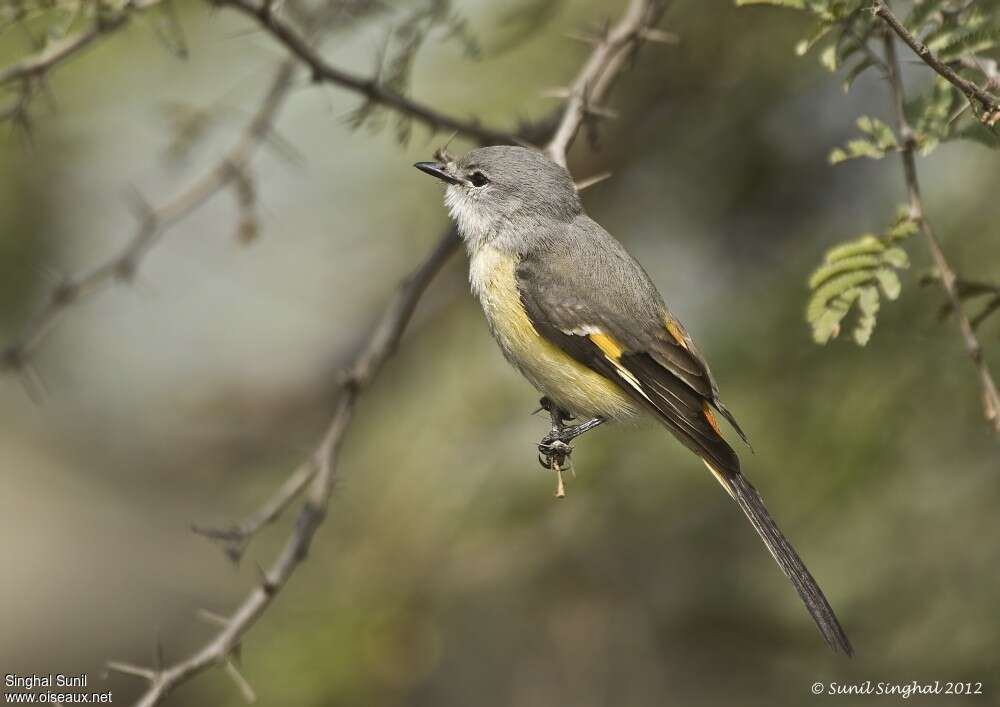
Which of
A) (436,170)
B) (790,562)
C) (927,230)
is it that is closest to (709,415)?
(790,562)

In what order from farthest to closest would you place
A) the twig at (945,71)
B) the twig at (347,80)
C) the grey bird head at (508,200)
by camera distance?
the grey bird head at (508,200) < the twig at (347,80) < the twig at (945,71)

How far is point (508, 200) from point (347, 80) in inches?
36.1

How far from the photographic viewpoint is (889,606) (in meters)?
4.21

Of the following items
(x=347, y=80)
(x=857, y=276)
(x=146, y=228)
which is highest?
(x=347, y=80)

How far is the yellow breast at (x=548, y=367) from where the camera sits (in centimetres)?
384

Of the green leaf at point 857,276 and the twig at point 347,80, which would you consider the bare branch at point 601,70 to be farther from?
the green leaf at point 857,276

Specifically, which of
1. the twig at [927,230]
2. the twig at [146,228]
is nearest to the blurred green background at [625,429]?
the twig at [146,228]

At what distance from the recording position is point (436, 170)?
429cm

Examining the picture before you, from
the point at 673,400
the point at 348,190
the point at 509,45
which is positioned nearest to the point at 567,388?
the point at 673,400

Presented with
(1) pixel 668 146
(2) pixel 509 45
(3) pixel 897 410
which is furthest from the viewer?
(1) pixel 668 146

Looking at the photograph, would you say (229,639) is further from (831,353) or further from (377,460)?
(831,353)

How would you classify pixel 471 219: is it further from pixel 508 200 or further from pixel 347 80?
pixel 347 80

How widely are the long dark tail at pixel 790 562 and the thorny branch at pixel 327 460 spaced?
3.95 feet

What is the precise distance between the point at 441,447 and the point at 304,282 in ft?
7.51
